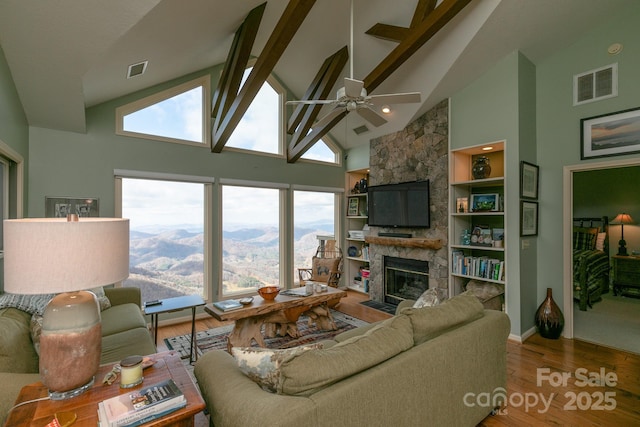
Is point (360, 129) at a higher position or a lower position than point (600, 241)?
higher

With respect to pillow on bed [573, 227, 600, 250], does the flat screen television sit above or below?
above

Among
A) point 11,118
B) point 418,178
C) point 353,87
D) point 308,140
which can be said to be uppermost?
point 308,140

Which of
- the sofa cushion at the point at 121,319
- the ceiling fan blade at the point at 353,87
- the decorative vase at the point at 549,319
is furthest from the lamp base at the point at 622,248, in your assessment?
the sofa cushion at the point at 121,319

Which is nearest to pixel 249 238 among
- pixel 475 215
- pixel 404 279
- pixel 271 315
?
pixel 271 315

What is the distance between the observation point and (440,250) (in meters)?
4.36

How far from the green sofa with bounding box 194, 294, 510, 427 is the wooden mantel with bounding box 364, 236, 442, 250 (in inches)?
86.0

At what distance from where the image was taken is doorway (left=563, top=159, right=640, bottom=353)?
3.56 metres

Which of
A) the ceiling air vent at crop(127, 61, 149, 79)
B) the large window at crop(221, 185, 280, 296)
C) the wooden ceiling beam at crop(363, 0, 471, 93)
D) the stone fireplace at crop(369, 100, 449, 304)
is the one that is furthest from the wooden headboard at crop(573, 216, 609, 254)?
the ceiling air vent at crop(127, 61, 149, 79)

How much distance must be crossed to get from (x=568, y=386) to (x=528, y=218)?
1852 mm

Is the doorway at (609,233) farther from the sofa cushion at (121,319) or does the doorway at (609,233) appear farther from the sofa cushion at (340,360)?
the sofa cushion at (121,319)

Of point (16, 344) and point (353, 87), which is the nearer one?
point (16, 344)

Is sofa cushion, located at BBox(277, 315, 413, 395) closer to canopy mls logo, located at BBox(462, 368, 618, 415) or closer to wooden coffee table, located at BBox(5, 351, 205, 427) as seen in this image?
wooden coffee table, located at BBox(5, 351, 205, 427)

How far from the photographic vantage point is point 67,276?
3.80 feet

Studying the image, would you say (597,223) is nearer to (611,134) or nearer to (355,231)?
(611,134)
